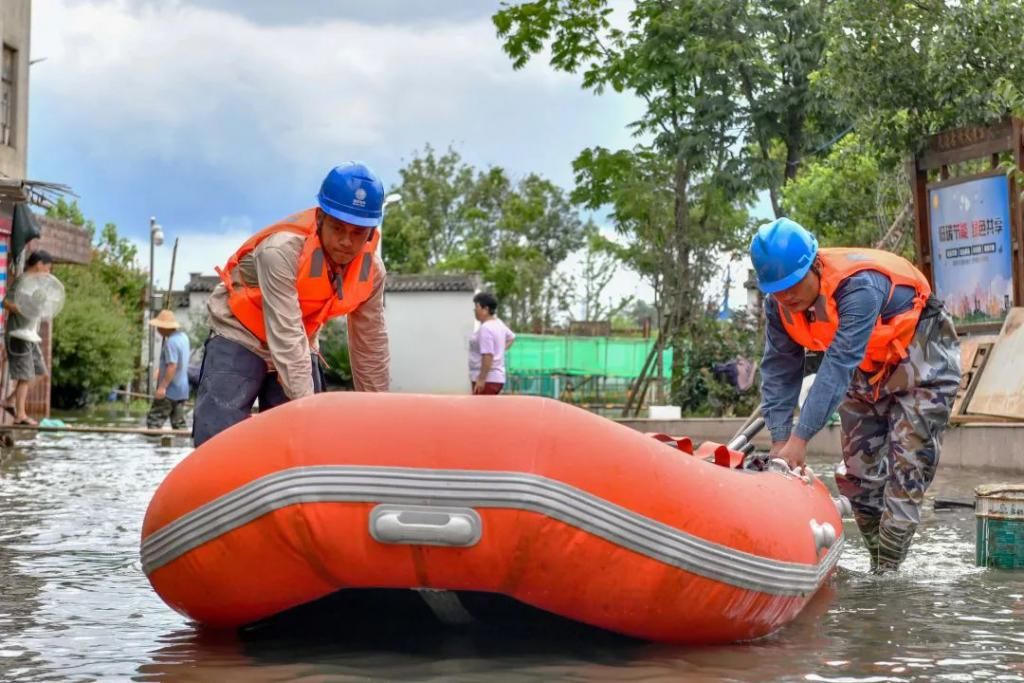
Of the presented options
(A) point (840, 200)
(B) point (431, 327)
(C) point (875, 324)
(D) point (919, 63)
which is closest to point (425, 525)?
(C) point (875, 324)

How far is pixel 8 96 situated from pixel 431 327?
69.3 feet

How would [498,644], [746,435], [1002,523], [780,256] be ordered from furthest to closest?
[746,435], [1002,523], [780,256], [498,644]

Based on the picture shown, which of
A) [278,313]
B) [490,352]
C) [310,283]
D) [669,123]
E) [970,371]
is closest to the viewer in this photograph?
[278,313]

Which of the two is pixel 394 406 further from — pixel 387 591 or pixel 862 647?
pixel 862 647

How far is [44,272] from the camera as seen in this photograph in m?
16.9

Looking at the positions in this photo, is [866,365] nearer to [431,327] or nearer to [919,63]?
[919,63]

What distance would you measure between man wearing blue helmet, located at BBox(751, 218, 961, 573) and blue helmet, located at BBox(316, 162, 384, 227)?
155 cm

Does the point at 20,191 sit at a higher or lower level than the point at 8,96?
lower

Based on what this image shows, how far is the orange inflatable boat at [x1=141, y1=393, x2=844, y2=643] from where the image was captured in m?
4.54

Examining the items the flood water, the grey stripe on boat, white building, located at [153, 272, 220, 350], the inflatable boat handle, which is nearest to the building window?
the flood water

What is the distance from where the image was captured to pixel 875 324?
6.43m

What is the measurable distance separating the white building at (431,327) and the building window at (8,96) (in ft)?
65.2

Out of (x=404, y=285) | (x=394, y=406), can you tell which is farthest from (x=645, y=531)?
(x=404, y=285)

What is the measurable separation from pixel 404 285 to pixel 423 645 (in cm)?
3666
